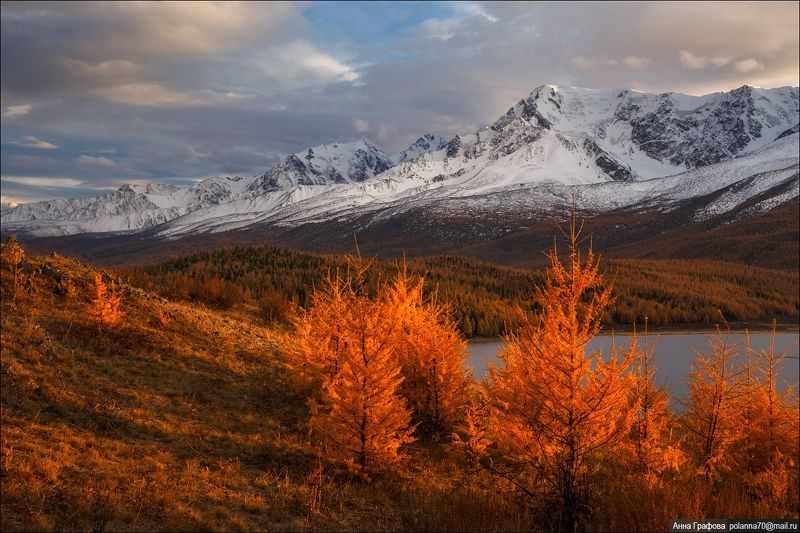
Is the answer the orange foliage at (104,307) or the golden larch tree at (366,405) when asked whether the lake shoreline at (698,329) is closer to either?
the orange foliage at (104,307)

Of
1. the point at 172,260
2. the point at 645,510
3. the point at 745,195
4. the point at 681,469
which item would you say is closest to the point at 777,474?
the point at 681,469

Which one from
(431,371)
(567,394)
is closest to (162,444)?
(431,371)

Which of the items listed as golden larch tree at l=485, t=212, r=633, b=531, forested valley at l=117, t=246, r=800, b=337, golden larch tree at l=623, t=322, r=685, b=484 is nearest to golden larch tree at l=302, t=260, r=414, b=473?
golden larch tree at l=485, t=212, r=633, b=531

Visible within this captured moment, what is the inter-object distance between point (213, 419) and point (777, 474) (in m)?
13.9

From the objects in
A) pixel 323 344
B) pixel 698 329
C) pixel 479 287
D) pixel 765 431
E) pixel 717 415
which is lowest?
pixel 698 329

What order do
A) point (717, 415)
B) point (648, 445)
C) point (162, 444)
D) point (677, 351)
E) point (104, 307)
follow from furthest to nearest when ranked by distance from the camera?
point (677, 351), point (104, 307), point (717, 415), point (648, 445), point (162, 444)

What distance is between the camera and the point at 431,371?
15.6 meters

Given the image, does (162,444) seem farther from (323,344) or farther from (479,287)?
(479,287)

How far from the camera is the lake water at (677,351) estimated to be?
27531mm

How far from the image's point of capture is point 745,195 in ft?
615

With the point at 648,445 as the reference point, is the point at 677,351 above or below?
below

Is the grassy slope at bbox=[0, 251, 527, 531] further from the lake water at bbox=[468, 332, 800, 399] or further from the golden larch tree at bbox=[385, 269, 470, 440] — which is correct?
the lake water at bbox=[468, 332, 800, 399]

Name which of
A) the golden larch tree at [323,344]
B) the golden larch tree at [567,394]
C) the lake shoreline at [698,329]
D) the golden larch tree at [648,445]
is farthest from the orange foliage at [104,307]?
the lake shoreline at [698,329]

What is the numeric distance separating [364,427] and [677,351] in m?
34.5
